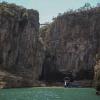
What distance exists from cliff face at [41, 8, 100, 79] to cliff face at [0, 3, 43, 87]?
1791 cm

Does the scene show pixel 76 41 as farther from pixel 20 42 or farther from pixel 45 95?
pixel 45 95

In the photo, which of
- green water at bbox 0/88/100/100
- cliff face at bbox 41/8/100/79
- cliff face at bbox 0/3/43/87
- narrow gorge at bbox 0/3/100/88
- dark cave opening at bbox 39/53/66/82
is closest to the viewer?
green water at bbox 0/88/100/100

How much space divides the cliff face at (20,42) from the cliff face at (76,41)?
17913 millimetres

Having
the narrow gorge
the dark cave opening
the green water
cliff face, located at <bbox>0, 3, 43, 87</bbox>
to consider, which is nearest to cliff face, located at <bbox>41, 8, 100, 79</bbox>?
the narrow gorge

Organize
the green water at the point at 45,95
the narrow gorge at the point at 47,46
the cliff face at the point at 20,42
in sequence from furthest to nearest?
the narrow gorge at the point at 47,46 < the cliff face at the point at 20,42 < the green water at the point at 45,95

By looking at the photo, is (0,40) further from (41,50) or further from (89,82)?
(89,82)

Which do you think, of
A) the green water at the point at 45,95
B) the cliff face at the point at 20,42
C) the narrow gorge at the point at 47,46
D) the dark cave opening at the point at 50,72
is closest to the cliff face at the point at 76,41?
the narrow gorge at the point at 47,46

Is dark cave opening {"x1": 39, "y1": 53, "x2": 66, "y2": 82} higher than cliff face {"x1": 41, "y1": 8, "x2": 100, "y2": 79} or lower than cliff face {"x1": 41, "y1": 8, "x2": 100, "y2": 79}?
lower

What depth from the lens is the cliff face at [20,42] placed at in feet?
459

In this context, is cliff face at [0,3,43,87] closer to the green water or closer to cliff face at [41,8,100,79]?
cliff face at [41,8,100,79]

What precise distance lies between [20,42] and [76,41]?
33.8 meters

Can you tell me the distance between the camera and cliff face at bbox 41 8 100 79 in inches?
6407

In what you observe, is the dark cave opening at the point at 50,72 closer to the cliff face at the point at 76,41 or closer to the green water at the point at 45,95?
the cliff face at the point at 76,41

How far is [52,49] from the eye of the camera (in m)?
170
